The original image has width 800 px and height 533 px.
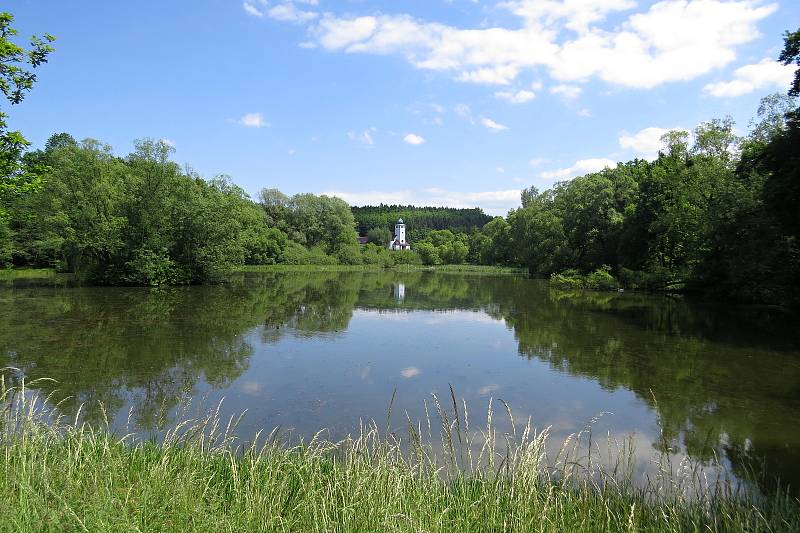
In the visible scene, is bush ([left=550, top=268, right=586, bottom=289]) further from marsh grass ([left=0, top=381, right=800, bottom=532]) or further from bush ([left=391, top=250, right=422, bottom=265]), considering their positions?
bush ([left=391, top=250, right=422, bottom=265])

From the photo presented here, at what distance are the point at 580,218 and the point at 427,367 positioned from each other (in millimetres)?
43529

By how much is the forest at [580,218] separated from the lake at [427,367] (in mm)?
4203

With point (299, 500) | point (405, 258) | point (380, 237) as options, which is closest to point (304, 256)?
point (405, 258)

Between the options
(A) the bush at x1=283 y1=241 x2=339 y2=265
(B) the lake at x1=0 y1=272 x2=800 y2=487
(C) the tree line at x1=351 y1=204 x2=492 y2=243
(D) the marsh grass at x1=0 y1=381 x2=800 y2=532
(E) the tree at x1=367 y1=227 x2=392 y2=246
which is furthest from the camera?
(C) the tree line at x1=351 y1=204 x2=492 y2=243

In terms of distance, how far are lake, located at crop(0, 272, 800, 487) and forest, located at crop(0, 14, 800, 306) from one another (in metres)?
4.20

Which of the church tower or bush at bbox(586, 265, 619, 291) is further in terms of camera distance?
the church tower

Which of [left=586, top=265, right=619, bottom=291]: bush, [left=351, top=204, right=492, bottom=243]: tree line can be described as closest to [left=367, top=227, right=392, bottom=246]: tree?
[left=351, top=204, right=492, bottom=243]: tree line

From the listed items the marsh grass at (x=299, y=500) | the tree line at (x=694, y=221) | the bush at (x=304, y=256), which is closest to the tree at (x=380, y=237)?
the bush at (x=304, y=256)

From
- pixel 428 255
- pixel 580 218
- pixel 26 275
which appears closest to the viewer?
pixel 26 275

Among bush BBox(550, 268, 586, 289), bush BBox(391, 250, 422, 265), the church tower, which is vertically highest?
the church tower

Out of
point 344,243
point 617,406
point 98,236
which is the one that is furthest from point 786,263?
point 344,243

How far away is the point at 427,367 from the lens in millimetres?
13414

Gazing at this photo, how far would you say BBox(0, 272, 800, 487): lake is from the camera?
8.96 m

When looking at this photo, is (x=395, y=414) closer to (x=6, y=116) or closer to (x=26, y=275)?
(x=6, y=116)
